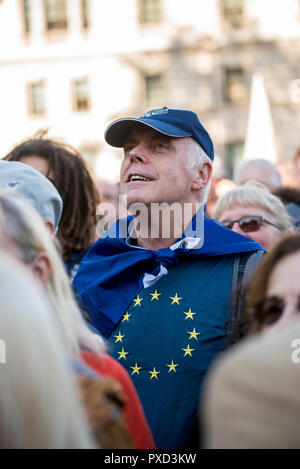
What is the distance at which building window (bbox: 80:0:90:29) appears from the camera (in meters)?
30.0

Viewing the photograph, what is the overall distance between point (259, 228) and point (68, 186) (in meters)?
1.14

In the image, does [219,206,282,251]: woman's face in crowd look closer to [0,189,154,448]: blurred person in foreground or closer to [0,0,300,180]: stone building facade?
[0,189,154,448]: blurred person in foreground

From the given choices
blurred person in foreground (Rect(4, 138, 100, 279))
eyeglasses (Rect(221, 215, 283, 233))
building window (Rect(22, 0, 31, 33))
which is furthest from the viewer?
building window (Rect(22, 0, 31, 33))

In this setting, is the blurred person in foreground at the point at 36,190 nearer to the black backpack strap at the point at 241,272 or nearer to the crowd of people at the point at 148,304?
the crowd of people at the point at 148,304

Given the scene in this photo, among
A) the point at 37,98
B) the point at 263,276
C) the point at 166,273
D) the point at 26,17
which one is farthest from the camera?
the point at 26,17

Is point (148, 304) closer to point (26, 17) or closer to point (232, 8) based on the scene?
point (232, 8)

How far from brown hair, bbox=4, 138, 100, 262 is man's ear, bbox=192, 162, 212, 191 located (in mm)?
875

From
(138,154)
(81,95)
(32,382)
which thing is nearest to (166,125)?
(138,154)

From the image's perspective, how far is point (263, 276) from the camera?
2.08 m

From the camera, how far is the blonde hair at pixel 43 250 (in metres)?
2.07

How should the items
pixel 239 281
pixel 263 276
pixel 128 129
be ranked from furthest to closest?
pixel 128 129, pixel 239 281, pixel 263 276

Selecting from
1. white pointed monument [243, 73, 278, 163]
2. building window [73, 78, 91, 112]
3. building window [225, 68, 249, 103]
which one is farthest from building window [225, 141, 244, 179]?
white pointed monument [243, 73, 278, 163]
